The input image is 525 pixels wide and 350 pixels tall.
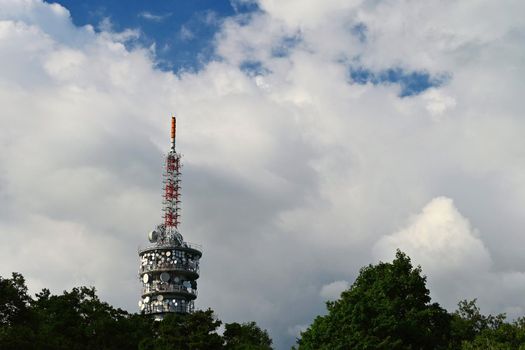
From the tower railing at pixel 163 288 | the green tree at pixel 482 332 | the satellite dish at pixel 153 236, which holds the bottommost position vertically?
the green tree at pixel 482 332

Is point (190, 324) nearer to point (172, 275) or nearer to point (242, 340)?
point (242, 340)

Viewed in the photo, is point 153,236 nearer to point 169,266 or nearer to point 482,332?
point 169,266

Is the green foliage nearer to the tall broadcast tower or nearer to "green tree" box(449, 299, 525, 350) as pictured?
"green tree" box(449, 299, 525, 350)

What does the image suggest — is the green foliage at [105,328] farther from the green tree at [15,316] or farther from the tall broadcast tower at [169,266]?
the tall broadcast tower at [169,266]

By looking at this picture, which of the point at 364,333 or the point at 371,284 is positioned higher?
the point at 371,284

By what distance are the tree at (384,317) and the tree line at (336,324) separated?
0.27 feet

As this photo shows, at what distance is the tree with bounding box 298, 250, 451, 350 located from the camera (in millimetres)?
65938

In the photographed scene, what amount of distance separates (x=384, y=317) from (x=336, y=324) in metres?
4.25

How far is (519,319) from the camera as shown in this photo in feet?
223

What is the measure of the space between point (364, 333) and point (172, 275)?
9942cm

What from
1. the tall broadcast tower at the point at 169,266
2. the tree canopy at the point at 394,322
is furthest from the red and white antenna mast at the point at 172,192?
the tree canopy at the point at 394,322

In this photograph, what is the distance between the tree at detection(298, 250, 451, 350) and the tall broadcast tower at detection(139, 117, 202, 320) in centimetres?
8983

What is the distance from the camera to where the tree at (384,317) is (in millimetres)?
65938

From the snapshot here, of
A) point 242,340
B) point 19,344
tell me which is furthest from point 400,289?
point 19,344
